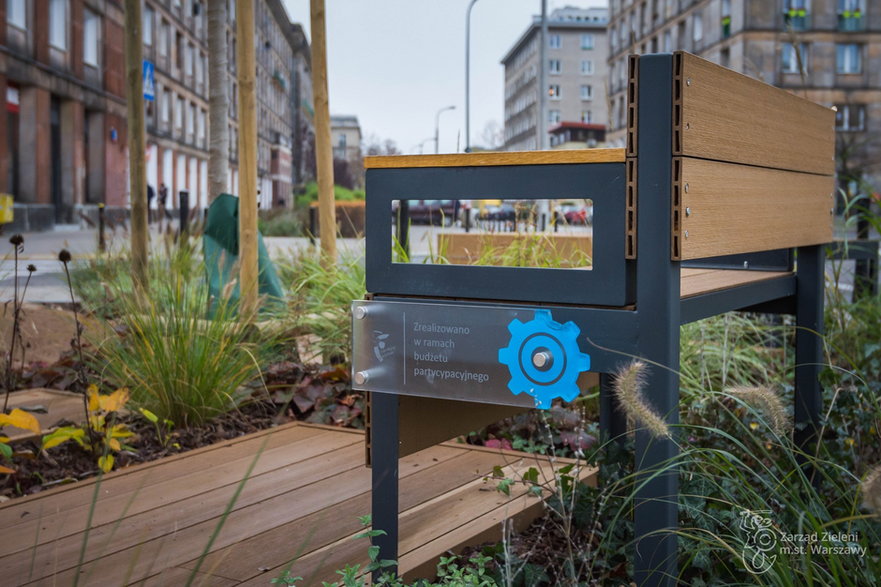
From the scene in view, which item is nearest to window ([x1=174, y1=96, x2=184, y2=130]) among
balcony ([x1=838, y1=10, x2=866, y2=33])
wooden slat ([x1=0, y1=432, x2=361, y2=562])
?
balcony ([x1=838, y1=10, x2=866, y2=33])

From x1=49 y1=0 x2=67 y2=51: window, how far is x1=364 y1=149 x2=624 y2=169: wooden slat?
2373cm

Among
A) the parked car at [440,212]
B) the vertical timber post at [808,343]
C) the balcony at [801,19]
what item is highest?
the balcony at [801,19]

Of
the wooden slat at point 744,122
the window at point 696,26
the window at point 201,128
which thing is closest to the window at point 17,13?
the window at point 201,128

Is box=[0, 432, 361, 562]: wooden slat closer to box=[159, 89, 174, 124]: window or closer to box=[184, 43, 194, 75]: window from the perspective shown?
box=[159, 89, 174, 124]: window

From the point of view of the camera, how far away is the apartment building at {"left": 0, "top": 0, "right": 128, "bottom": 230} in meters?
20.6

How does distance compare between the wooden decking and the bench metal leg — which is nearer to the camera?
the bench metal leg

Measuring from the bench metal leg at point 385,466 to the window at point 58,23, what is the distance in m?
23.8

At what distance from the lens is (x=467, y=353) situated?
1.67m

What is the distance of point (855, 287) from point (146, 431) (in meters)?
3.12

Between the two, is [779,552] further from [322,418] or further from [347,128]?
[347,128]

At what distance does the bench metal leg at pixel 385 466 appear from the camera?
1775 mm

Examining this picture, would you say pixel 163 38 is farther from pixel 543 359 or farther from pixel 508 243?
pixel 543 359

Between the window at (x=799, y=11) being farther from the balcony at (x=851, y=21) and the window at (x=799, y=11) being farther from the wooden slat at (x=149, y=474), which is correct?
the wooden slat at (x=149, y=474)

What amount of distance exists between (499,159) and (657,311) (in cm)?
37
